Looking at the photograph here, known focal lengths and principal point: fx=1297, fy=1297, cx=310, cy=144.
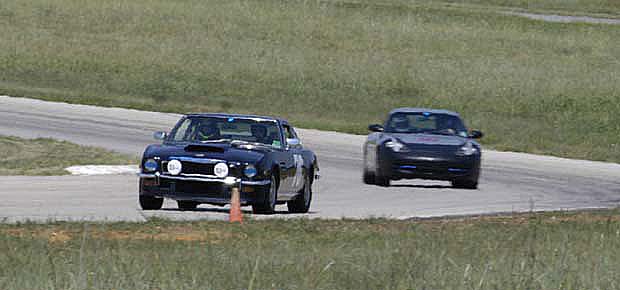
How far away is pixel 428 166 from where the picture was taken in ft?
70.1

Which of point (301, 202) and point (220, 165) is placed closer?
point (220, 165)

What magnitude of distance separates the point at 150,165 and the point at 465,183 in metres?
8.05

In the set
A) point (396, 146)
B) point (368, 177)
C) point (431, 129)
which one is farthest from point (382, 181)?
point (431, 129)

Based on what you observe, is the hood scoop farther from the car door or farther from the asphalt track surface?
the car door

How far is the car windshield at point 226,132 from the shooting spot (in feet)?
55.4

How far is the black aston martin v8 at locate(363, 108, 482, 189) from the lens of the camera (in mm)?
21391

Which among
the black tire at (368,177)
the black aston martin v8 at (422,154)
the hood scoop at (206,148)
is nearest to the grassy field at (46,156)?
the black tire at (368,177)

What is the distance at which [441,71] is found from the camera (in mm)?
48656

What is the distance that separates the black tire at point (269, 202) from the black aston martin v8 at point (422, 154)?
543 centimetres

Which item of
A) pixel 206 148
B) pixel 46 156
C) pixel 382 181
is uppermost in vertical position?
pixel 206 148

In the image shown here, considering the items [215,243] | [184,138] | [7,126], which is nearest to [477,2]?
[7,126]

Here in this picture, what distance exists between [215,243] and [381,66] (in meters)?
37.5

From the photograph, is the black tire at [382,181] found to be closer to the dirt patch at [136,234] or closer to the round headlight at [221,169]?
Answer: the round headlight at [221,169]

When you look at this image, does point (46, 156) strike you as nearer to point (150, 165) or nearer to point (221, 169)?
point (150, 165)
